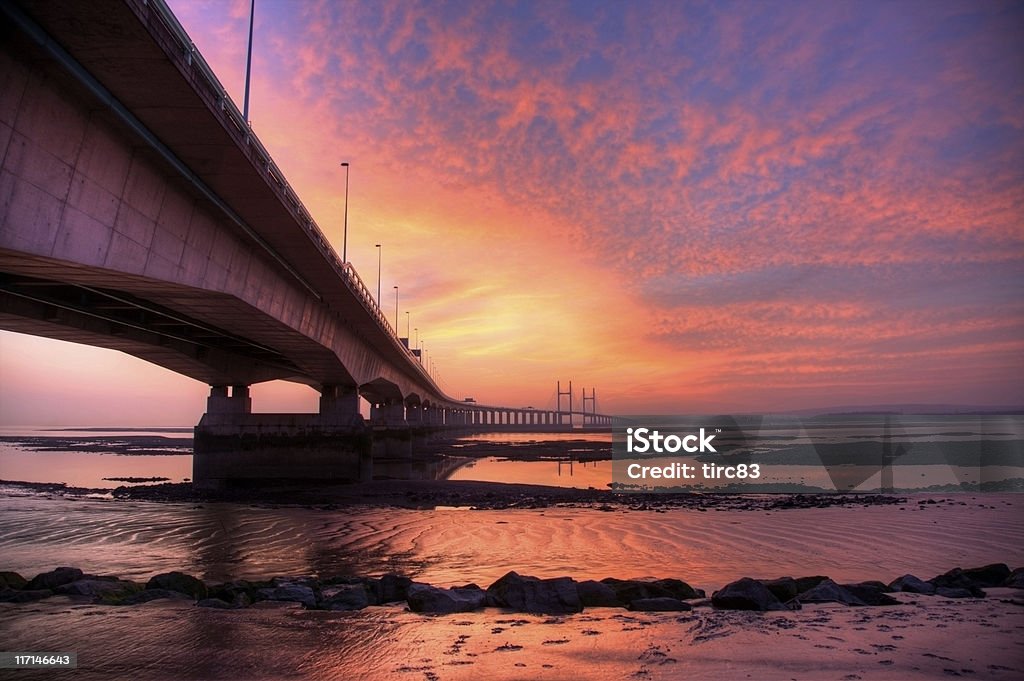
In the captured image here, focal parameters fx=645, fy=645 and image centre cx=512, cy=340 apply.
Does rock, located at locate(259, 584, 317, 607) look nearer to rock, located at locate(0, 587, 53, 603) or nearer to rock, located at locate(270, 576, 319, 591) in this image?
rock, located at locate(270, 576, 319, 591)

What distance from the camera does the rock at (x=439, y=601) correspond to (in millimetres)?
9461

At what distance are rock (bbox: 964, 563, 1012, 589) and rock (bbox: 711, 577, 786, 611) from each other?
14.4 feet

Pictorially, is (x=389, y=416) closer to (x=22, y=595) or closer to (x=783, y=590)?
(x=22, y=595)

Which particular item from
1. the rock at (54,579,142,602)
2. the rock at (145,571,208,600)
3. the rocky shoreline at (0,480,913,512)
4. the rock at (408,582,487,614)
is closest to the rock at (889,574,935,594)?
the rock at (408,582,487,614)

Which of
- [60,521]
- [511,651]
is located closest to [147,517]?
[60,521]

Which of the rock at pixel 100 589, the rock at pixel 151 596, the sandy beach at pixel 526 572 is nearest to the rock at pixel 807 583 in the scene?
the sandy beach at pixel 526 572

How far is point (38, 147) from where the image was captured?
30.3 feet

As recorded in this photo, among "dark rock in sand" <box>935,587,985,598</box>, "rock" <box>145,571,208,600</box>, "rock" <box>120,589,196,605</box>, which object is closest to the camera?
"rock" <box>120,589,196,605</box>

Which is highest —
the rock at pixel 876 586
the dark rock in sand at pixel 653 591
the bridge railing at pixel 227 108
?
the bridge railing at pixel 227 108

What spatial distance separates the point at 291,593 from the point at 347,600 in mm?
1075

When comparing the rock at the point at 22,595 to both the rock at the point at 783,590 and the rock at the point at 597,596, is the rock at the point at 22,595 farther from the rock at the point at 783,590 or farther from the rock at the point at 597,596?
the rock at the point at 783,590

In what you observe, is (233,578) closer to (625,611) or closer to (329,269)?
(625,611)

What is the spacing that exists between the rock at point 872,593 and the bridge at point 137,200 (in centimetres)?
1328

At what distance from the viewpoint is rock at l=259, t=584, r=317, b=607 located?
10.1 meters
